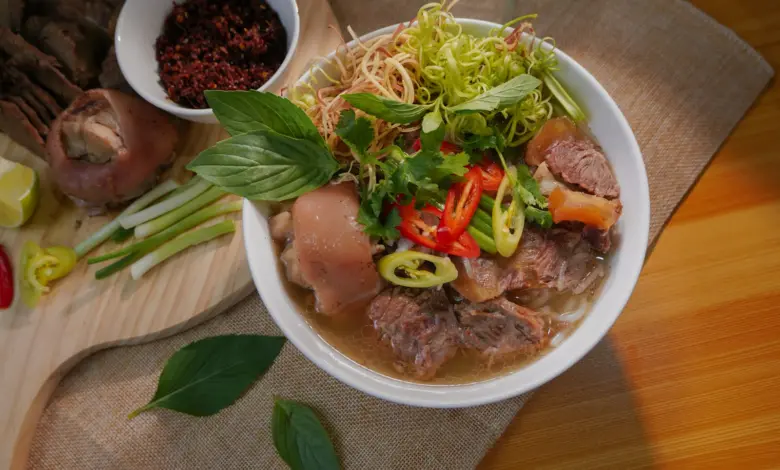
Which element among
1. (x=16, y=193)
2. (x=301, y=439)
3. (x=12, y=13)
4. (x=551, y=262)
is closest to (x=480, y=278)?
(x=551, y=262)

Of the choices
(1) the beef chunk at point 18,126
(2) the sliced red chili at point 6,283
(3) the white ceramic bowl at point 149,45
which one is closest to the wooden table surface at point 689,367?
(3) the white ceramic bowl at point 149,45

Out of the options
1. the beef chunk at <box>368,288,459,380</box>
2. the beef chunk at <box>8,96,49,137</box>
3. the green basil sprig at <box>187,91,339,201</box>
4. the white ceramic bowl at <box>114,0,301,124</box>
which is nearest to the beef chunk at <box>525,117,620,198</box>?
the beef chunk at <box>368,288,459,380</box>

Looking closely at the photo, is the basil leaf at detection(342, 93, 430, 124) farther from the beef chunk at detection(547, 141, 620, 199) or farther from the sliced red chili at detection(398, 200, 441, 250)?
the beef chunk at detection(547, 141, 620, 199)

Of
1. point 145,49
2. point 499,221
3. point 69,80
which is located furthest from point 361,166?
point 69,80

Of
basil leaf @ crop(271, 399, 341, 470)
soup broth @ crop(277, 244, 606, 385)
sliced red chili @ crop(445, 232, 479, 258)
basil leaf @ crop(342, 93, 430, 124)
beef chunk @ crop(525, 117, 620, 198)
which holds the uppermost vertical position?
basil leaf @ crop(342, 93, 430, 124)

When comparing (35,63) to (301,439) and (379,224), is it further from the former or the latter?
(301,439)

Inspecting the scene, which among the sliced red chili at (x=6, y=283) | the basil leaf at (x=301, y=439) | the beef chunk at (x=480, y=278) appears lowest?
the basil leaf at (x=301, y=439)

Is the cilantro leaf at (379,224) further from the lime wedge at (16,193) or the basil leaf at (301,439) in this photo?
the lime wedge at (16,193)
